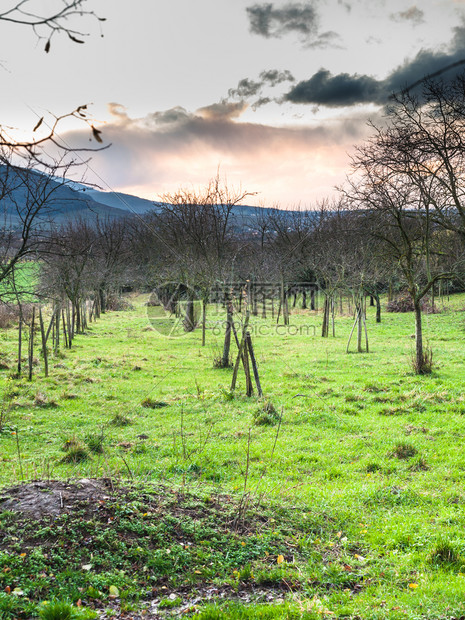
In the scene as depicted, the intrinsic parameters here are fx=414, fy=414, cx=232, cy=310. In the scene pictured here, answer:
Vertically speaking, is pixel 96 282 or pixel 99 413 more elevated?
pixel 96 282

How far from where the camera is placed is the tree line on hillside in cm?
907

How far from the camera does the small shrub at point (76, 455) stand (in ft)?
24.4

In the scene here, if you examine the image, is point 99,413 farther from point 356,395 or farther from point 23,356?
point 23,356

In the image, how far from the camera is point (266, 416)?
9.88m

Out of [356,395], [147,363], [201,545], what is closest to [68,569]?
[201,545]

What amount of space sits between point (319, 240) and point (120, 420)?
30.1 meters

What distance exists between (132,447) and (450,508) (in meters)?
5.55

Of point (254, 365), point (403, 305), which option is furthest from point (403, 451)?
point (403, 305)

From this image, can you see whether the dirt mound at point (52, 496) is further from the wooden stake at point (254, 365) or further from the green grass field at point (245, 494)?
the wooden stake at point (254, 365)

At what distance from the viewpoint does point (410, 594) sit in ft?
12.6

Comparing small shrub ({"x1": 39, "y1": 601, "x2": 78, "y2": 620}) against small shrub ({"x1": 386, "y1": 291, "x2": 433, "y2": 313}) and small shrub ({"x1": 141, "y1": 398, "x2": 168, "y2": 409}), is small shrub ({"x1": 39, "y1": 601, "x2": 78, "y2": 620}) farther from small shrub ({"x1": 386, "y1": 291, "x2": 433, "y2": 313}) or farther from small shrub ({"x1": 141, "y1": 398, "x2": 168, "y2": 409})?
small shrub ({"x1": 386, "y1": 291, "x2": 433, "y2": 313})

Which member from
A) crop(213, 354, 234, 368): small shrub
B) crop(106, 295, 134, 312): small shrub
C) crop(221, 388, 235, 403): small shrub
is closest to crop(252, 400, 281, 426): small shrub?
crop(221, 388, 235, 403): small shrub

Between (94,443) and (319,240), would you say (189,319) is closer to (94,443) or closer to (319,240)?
(319,240)

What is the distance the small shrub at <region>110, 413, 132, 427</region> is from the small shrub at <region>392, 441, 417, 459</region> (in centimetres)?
595
